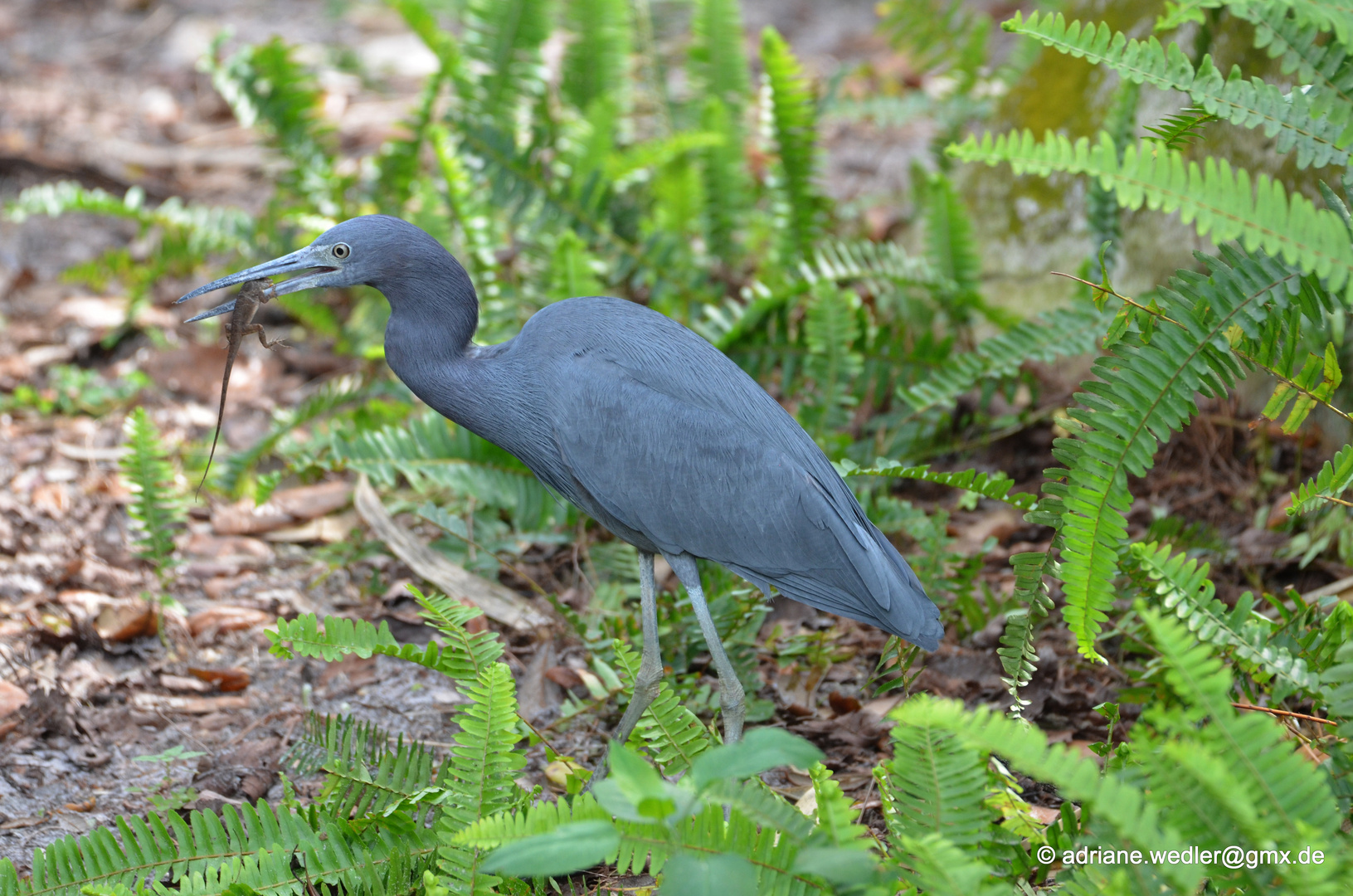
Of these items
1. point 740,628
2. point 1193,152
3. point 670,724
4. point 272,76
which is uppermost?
point 1193,152

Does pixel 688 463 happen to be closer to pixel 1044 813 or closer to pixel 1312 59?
pixel 1044 813

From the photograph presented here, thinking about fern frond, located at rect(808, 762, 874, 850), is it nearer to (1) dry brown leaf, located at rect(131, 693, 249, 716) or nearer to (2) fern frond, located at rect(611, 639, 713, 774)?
(2) fern frond, located at rect(611, 639, 713, 774)

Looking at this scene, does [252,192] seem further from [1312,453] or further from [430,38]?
[1312,453]

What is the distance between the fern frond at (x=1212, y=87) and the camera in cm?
302

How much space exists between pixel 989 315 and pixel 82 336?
16.8ft

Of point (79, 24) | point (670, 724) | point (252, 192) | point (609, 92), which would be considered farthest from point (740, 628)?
point (79, 24)

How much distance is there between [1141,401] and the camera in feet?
10.6

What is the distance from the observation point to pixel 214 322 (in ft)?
22.1

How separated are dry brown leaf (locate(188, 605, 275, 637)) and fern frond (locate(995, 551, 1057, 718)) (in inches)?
115

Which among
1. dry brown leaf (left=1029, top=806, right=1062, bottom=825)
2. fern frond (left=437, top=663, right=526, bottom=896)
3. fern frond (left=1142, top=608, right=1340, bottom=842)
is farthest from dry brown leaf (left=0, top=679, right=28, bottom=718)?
fern frond (left=1142, top=608, right=1340, bottom=842)

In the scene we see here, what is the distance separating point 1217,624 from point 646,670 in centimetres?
172

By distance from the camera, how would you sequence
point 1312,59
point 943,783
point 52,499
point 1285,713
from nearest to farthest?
point 943,783 < point 1285,713 < point 1312,59 < point 52,499

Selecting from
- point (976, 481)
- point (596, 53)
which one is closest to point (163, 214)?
point (596, 53)

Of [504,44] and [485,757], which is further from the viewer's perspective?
[504,44]
